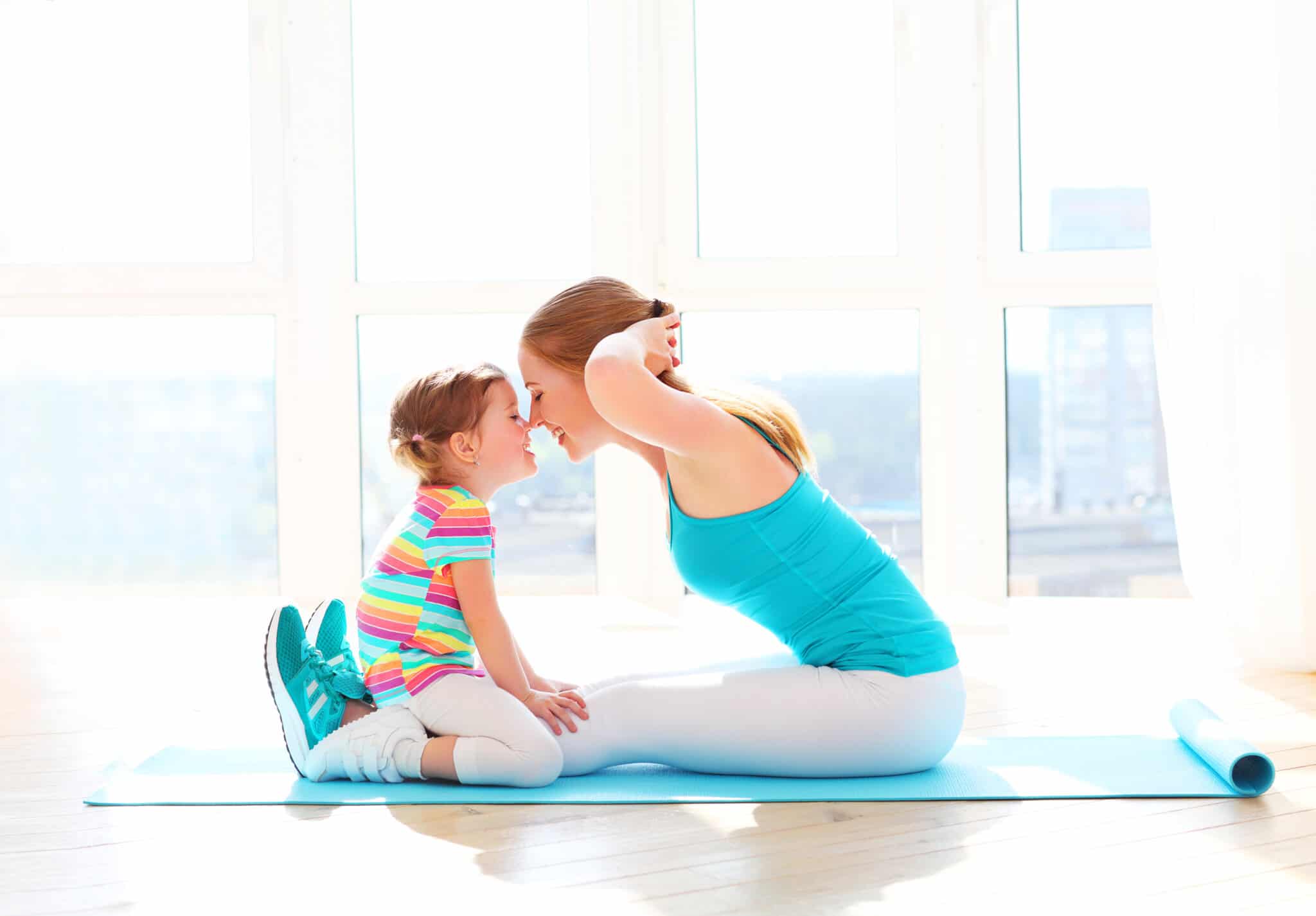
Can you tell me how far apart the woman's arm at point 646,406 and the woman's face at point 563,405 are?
0.46ft

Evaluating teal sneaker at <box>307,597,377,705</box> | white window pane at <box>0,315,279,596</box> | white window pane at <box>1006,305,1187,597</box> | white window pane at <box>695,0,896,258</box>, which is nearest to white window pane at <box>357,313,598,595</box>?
white window pane at <box>0,315,279,596</box>

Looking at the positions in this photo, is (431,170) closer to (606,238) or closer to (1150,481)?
(606,238)

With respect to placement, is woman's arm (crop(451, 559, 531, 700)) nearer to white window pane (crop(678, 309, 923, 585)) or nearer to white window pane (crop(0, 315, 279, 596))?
white window pane (crop(678, 309, 923, 585))

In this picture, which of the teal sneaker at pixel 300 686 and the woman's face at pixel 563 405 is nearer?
the teal sneaker at pixel 300 686

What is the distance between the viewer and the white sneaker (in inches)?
65.4

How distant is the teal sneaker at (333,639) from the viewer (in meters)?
1.79

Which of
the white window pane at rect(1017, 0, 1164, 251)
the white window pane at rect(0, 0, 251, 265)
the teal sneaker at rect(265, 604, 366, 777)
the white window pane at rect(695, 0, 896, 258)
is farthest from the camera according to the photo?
the white window pane at rect(0, 0, 251, 265)

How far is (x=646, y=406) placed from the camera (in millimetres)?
1519

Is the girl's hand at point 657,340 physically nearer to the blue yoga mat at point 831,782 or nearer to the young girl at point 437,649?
the young girl at point 437,649

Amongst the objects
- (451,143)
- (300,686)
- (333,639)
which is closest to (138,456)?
(451,143)

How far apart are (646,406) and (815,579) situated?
13.5 inches

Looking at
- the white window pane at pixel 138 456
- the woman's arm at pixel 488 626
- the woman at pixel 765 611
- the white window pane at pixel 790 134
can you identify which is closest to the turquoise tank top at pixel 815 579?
the woman at pixel 765 611

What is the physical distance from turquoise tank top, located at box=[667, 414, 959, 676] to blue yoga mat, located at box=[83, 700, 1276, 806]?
163 mm

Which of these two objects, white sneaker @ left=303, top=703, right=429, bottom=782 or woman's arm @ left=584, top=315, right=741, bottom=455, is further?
white sneaker @ left=303, top=703, right=429, bottom=782
